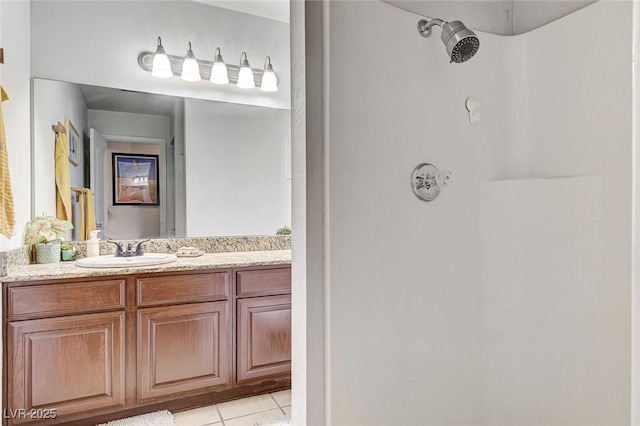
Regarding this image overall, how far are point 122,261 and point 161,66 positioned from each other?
52.0 inches

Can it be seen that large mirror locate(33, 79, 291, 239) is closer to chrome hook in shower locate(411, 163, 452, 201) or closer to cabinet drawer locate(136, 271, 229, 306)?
cabinet drawer locate(136, 271, 229, 306)

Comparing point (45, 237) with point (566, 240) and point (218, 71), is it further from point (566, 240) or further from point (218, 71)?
A: point (566, 240)

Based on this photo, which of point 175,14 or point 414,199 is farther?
point 175,14

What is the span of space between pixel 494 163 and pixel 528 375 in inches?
38.7

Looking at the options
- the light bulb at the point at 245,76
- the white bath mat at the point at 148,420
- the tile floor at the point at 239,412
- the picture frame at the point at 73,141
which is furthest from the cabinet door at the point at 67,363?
the light bulb at the point at 245,76

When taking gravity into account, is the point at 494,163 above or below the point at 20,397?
above

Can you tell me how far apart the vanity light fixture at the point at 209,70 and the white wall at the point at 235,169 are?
18 cm

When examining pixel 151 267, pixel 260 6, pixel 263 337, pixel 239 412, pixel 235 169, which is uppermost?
pixel 260 6

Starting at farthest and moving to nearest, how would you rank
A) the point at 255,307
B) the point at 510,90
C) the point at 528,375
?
the point at 255,307 < the point at 510,90 < the point at 528,375

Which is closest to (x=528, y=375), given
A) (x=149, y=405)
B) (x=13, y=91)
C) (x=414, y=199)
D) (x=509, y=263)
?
(x=509, y=263)

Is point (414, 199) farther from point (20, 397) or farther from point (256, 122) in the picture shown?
point (20, 397)

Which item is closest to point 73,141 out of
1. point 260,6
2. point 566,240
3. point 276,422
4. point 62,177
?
point 62,177

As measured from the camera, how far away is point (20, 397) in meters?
1.78

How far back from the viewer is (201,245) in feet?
8.91
